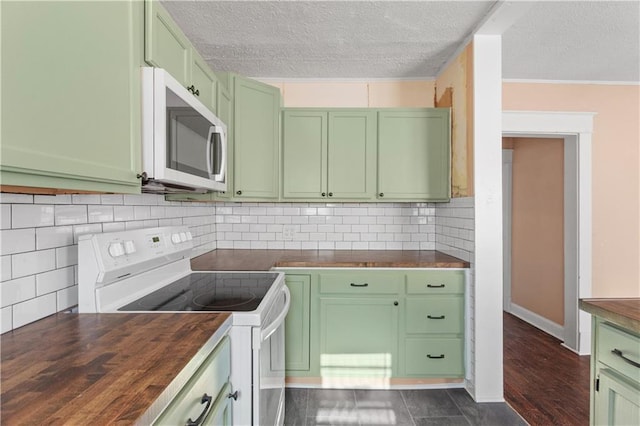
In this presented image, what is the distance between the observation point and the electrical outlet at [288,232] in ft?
9.53

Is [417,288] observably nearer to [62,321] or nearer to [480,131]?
[480,131]

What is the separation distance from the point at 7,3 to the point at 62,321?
37.4 inches

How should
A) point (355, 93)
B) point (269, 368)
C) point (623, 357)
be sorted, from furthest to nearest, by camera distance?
1. point (355, 93)
2. point (269, 368)
3. point (623, 357)

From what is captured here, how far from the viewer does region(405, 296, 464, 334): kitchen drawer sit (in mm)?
2277

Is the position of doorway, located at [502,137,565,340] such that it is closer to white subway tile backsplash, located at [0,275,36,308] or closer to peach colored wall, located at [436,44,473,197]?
peach colored wall, located at [436,44,473,197]

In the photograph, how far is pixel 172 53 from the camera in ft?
4.62

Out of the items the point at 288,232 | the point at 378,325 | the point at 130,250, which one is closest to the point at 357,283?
the point at 378,325

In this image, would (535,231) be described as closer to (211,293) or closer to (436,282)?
(436,282)

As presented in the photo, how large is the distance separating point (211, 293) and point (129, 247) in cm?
40

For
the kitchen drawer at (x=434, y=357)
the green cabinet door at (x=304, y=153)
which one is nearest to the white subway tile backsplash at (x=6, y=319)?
the green cabinet door at (x=304, y=153)

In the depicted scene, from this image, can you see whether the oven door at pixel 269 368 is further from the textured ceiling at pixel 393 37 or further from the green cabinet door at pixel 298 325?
the textured ceiling at pixel 393 37

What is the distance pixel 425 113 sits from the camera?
102 inches

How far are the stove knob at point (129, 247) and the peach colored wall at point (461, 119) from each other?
2037mm

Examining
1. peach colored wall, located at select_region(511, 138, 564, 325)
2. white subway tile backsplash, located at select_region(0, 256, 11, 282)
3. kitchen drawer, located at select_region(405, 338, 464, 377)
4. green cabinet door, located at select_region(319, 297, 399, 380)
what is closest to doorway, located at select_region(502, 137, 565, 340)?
peach colored wall, located at select_region(511, 138, 564, 325)
